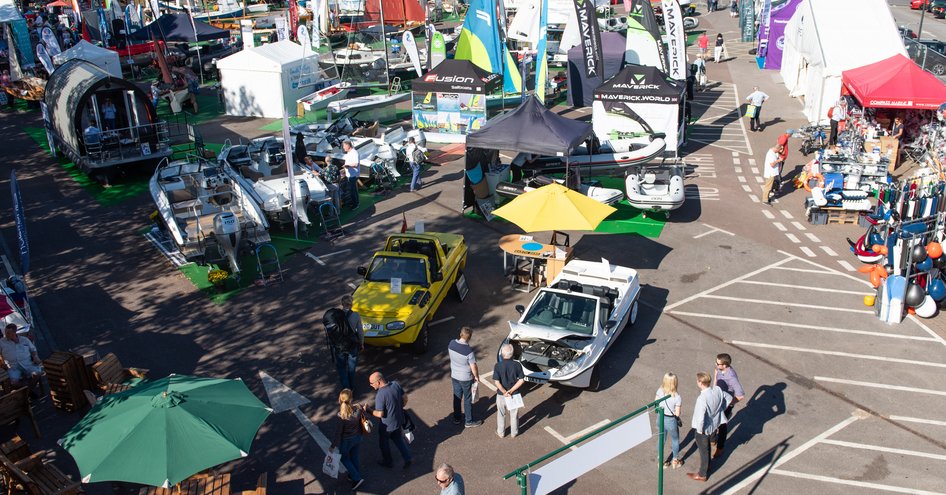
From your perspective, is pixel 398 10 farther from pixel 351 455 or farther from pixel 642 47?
pixel 351 455

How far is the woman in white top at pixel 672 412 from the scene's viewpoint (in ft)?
31.1

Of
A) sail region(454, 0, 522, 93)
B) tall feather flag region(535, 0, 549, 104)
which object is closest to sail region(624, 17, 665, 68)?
tall feather flag region(535, 0, 549, 104)

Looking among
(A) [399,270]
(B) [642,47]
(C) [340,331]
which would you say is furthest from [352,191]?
(B) [642,47]

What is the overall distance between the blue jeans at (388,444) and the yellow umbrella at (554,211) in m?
5.51

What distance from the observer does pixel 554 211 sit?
14750 mm

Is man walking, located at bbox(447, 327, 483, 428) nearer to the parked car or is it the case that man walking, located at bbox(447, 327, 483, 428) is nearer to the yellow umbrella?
the yellow umbrella

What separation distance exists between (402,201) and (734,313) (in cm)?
949

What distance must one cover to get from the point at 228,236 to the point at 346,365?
5580 millimetres

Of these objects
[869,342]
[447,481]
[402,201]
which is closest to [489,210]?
[402,201]

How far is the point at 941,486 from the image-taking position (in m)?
9.66

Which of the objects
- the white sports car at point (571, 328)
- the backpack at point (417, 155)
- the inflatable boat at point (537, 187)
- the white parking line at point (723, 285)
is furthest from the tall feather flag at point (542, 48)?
the white sports car at point (571, 328)

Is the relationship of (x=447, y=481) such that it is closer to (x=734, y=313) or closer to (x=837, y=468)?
(x=837, y=468)

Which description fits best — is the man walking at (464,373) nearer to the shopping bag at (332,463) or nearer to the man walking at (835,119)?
the shopping bag at (332,463)

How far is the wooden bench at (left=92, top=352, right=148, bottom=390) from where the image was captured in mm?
11555
